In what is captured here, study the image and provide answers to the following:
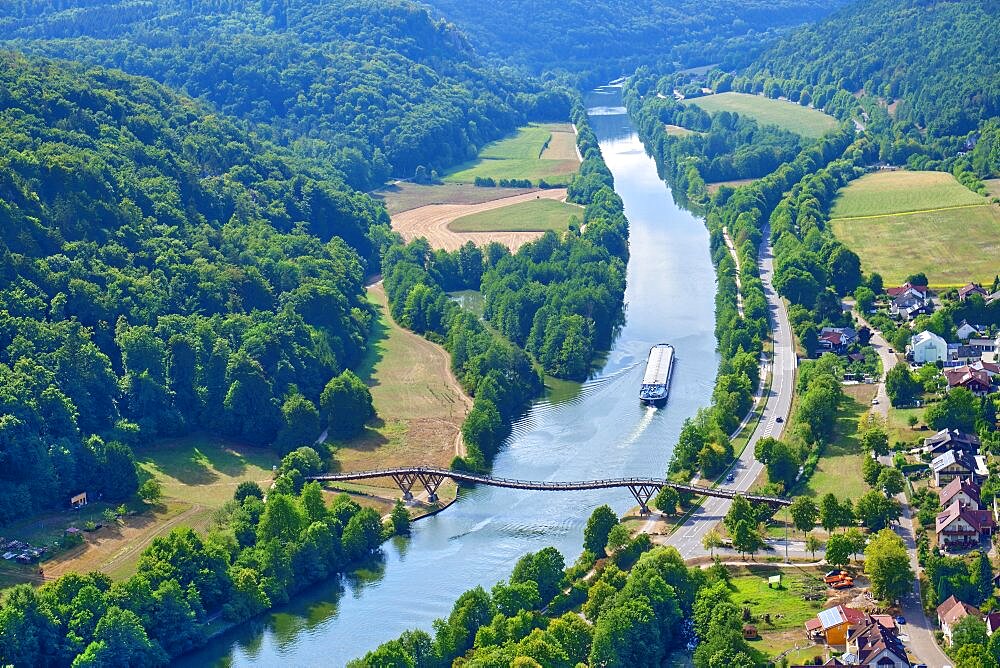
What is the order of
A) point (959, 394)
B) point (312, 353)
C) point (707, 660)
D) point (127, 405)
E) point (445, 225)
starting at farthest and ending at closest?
point (445, 225)
point (312, 353)
point (127, 405)
point (959, 394)
point (707, 660)

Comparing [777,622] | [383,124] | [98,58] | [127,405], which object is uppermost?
[98,58]

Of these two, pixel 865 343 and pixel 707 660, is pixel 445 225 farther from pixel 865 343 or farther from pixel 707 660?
pixel 707 660

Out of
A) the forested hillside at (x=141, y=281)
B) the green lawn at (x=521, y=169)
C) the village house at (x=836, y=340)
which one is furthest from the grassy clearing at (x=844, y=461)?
the green lawn at (x=521, y=169)

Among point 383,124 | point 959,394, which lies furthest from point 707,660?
point 383,124

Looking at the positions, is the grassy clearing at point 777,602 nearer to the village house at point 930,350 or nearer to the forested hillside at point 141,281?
the village house at point 930,350

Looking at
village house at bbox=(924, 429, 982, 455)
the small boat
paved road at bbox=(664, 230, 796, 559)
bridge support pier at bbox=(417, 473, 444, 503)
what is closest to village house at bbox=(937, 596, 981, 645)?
paved road at bbox=(664, 230, 796, 559)

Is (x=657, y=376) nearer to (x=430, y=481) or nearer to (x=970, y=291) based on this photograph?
(x=430, y=481)
